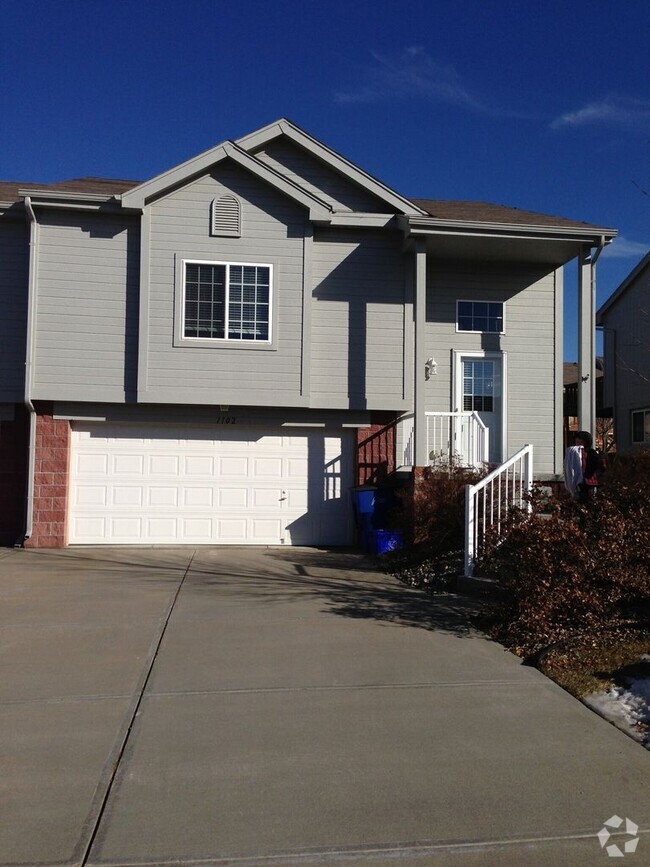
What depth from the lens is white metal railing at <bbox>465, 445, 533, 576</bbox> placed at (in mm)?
8859

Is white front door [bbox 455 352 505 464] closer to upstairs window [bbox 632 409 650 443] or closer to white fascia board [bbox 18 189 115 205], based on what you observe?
white fascia board [bbox 18 189 115 205]

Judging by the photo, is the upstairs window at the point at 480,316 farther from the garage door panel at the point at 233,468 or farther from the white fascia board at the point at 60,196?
the white fascia board at the point at 60,196

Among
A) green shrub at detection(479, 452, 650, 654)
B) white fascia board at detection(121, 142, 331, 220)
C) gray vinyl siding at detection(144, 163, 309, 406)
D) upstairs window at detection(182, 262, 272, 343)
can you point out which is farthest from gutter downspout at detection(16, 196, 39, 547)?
green shrub at detection(479, 452, 650, 654)

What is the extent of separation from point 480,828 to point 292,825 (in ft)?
2.78

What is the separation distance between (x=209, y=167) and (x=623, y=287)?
43.7ft

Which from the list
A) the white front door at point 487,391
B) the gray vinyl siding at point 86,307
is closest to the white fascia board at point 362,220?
the white front door at point 487,391

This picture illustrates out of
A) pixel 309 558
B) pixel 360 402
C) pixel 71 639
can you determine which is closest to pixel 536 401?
pixel 360 402

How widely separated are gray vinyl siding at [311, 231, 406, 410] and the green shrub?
21.2 feet

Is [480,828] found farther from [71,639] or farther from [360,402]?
[360,402]

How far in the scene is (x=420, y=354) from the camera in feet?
41.8

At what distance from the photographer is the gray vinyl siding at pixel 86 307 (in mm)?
12844

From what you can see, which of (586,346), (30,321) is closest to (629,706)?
(586,346)

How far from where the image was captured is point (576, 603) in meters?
6.51

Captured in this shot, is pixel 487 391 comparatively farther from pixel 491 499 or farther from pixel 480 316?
pixel 491 499
